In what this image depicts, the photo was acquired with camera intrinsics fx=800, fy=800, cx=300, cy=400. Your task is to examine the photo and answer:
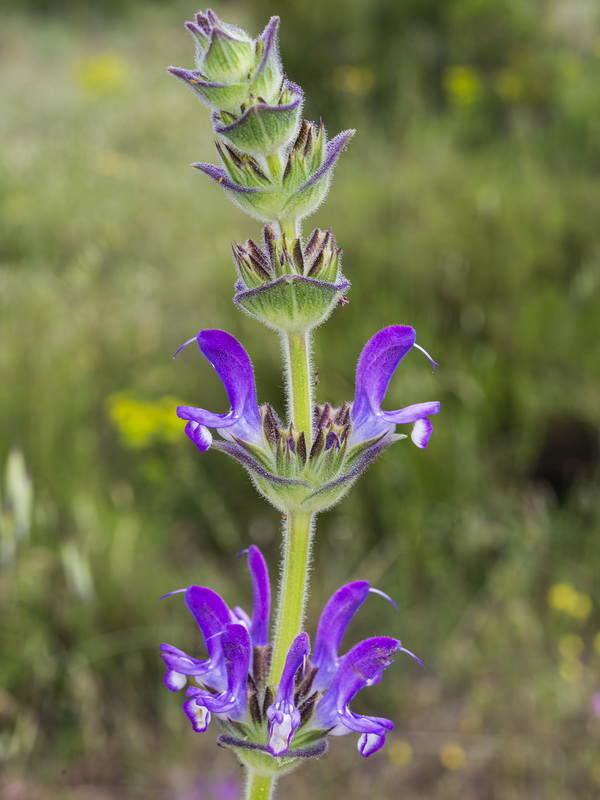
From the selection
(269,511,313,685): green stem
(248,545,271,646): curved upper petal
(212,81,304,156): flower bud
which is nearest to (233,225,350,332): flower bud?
(212,81,304,156): flower bud

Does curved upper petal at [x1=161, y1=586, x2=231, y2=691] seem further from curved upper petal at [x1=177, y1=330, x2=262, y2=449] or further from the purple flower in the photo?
curved upper petal at [x1=177, y1=330, x2=262, y2=449]

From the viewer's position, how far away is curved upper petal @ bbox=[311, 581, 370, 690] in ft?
3.65

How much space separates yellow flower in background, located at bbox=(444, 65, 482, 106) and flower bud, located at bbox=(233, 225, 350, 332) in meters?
6.52

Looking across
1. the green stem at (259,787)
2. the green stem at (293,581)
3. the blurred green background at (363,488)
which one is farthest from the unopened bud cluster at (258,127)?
the blurred green background at (363,488)

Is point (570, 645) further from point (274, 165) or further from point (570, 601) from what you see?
point (274, 165)

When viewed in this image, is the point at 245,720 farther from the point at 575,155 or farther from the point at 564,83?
the point at 564,83

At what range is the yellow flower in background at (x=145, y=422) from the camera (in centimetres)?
312

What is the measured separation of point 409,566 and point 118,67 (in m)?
10.7

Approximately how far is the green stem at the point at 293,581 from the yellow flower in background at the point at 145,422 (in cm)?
213

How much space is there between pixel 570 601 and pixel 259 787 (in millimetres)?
2007

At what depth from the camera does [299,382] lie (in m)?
0.99

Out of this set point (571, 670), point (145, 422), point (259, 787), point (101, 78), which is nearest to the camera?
point (259, 787)

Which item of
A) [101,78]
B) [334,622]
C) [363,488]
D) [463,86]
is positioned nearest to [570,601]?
[363,488]

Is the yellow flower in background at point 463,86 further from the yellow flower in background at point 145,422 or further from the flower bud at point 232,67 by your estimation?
the flower bud at point 232,67
